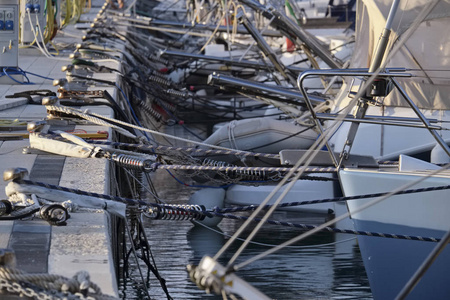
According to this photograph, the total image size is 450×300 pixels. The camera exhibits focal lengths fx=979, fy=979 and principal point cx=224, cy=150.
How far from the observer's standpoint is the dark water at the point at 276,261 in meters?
8.09

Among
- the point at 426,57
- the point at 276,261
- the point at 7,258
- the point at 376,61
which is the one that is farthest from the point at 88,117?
the point at 7,258

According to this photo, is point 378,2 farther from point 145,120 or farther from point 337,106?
point 145,120

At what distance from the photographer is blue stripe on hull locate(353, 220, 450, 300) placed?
6.79 metres

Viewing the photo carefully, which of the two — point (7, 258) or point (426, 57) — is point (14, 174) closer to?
point (7, 258)

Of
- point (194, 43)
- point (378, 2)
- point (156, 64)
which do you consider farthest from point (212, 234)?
point (194, 43)

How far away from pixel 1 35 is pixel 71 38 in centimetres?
787

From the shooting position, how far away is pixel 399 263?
6.91m

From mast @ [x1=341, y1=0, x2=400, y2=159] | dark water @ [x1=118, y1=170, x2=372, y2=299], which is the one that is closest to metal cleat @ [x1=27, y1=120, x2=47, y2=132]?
dark water @ [x1=118, y1=170, x2=372, y2=299]

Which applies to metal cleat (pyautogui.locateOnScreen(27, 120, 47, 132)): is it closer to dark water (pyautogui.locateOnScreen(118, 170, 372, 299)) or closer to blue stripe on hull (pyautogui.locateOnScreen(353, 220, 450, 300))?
dark water (pyautogui.locateOnScreen(118, 170, 372, 299))

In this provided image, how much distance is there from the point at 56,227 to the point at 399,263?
106 inches

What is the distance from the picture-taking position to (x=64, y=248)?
4914 mm

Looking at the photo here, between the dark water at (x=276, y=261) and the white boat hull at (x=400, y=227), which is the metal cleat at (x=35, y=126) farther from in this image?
the white boat hull at (x=400, y=227)

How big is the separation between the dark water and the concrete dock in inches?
54.2

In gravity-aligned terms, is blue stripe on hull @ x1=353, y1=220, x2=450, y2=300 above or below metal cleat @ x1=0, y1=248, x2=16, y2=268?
below
